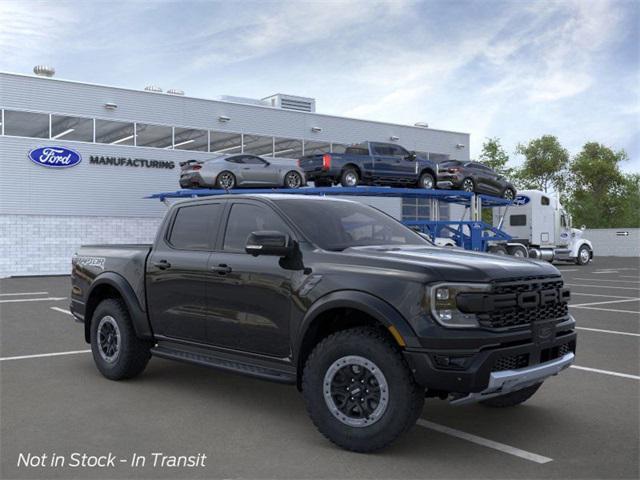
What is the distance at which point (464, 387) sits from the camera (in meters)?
4.32

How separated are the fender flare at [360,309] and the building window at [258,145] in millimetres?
29134

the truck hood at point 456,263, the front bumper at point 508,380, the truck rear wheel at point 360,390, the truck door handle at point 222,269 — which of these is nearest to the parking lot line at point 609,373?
the truck hood at point 456,263

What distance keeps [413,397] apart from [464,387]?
33cm

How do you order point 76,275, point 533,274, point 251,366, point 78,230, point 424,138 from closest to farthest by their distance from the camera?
1. point 533,274
2. point 251,366
3. point 76,275
4. point 78,230
5. point 424,138

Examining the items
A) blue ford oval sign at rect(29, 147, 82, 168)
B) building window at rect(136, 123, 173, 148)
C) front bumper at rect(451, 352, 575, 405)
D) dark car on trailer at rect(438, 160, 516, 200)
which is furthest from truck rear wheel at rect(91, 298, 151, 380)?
building window at rect(136, 123, 173, 148)

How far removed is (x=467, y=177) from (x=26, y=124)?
57.7 feet

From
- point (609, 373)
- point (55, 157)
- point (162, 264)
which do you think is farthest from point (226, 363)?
point (55, 157)

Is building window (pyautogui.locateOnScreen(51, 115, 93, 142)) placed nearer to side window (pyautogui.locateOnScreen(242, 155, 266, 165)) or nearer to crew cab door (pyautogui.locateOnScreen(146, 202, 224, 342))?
side window (pyautogui.locateOnScreen(242, 155, 266, 165))

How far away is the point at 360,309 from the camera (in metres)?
4.63

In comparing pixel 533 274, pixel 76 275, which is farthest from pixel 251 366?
pixel 76 275

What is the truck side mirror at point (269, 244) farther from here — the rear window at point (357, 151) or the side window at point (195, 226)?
the rear window at point (357, 151)

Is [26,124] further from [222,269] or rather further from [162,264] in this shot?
[222,269]

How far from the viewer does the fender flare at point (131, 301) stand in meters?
6.52

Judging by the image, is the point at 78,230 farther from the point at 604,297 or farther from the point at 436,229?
the point at 604,297
